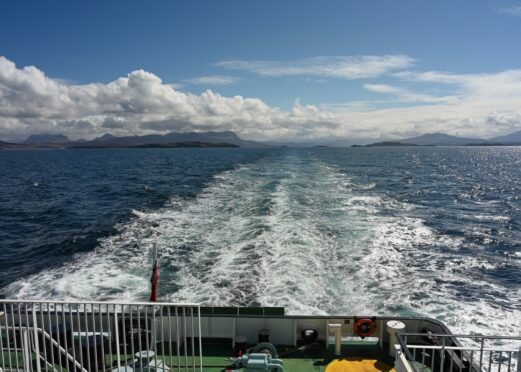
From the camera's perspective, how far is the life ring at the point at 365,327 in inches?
397

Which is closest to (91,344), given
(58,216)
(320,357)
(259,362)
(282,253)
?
(259,362)

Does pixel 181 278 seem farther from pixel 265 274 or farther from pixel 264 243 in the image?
pixel 264 243

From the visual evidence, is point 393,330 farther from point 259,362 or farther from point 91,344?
point 91,344

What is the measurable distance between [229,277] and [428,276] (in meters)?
9.90

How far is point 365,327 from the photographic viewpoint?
33.1ft

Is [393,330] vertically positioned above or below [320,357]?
above

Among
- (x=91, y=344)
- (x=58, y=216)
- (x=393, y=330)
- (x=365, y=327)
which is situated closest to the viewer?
(x=91, y=344)

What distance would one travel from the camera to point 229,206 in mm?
34156

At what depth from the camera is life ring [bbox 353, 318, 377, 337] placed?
10.1 m

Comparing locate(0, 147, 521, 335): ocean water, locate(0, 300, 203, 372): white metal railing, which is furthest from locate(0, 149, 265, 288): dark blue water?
locate(0, 300, 203, 372): white metal railing

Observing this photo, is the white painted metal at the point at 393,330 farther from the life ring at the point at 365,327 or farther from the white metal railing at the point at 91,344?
the white metal railing at the point at 91,344

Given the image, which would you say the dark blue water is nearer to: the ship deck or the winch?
the ship deck

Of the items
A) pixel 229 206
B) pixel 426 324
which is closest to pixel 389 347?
pixel 426 324

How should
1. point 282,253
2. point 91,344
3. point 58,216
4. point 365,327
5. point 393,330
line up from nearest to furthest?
1. point 91,344
2. point 393,330
3. point 365,327
4. point 282,253
5. point 58,216
